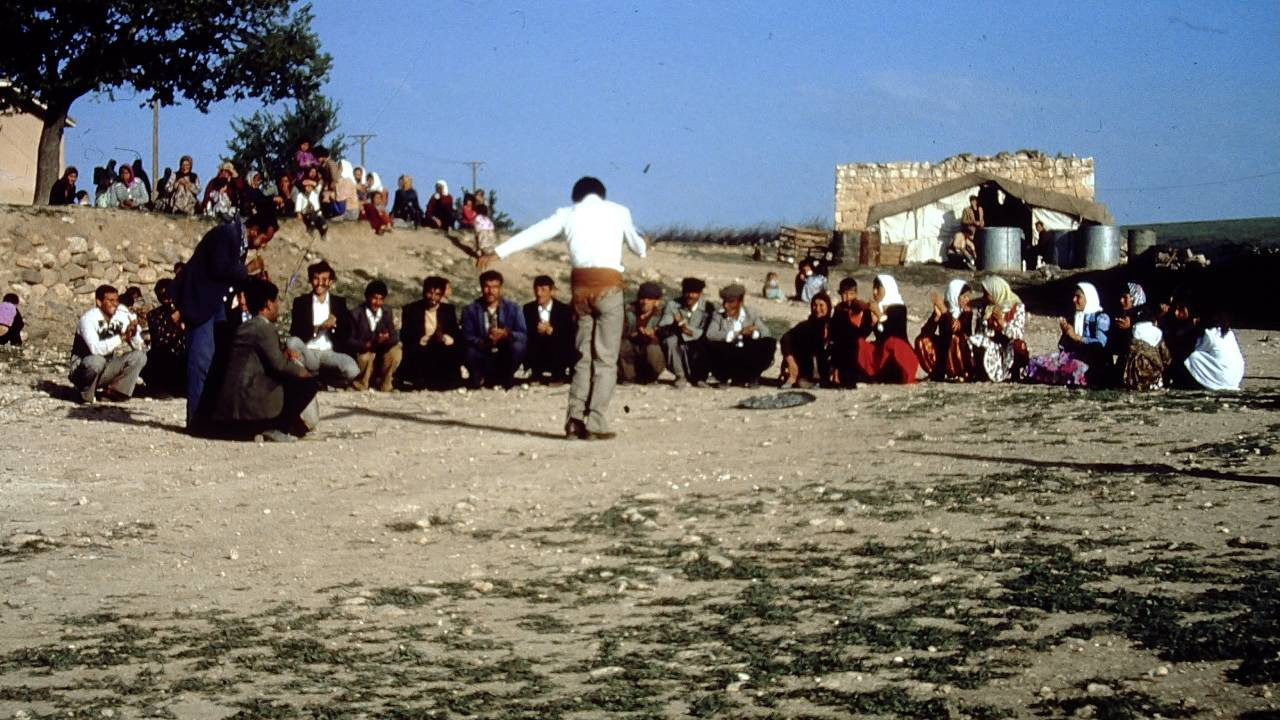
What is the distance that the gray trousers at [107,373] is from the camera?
51.5 ft

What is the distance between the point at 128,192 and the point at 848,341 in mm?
17612

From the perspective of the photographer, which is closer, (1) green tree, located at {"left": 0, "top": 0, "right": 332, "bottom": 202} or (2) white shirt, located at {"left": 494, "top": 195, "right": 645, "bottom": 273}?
(2) white shirt, located at {"left": 494, "top": 195, "right": 645, "bottom": 273}

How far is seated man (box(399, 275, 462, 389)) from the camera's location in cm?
1756

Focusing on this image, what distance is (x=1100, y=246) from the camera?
4050cm

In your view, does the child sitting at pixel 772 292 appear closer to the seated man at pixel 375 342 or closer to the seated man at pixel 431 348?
the seated man at pixel 431 348

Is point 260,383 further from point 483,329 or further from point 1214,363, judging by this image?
point 1214,363

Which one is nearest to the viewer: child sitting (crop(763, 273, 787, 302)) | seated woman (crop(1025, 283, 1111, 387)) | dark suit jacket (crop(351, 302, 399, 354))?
seated woman (crop(1025, 283, 1111, 387))

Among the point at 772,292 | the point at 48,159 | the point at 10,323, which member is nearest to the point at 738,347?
the point at 10,323

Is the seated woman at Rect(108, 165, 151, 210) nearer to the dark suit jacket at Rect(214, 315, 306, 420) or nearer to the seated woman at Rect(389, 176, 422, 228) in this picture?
the seated woman at Rect(389, 176, 422, 228)

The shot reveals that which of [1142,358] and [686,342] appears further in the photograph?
[686,342]

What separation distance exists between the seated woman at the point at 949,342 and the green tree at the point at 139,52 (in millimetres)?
19147

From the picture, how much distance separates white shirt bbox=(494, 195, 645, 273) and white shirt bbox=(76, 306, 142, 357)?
549cm

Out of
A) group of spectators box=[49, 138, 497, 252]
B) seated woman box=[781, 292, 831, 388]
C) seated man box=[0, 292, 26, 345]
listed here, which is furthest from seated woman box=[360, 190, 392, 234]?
seated woman box=[781, 292, 831, 388]

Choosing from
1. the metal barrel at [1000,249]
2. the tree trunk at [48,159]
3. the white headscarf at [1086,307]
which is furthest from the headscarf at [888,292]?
the metal barrel at [1000,249]
